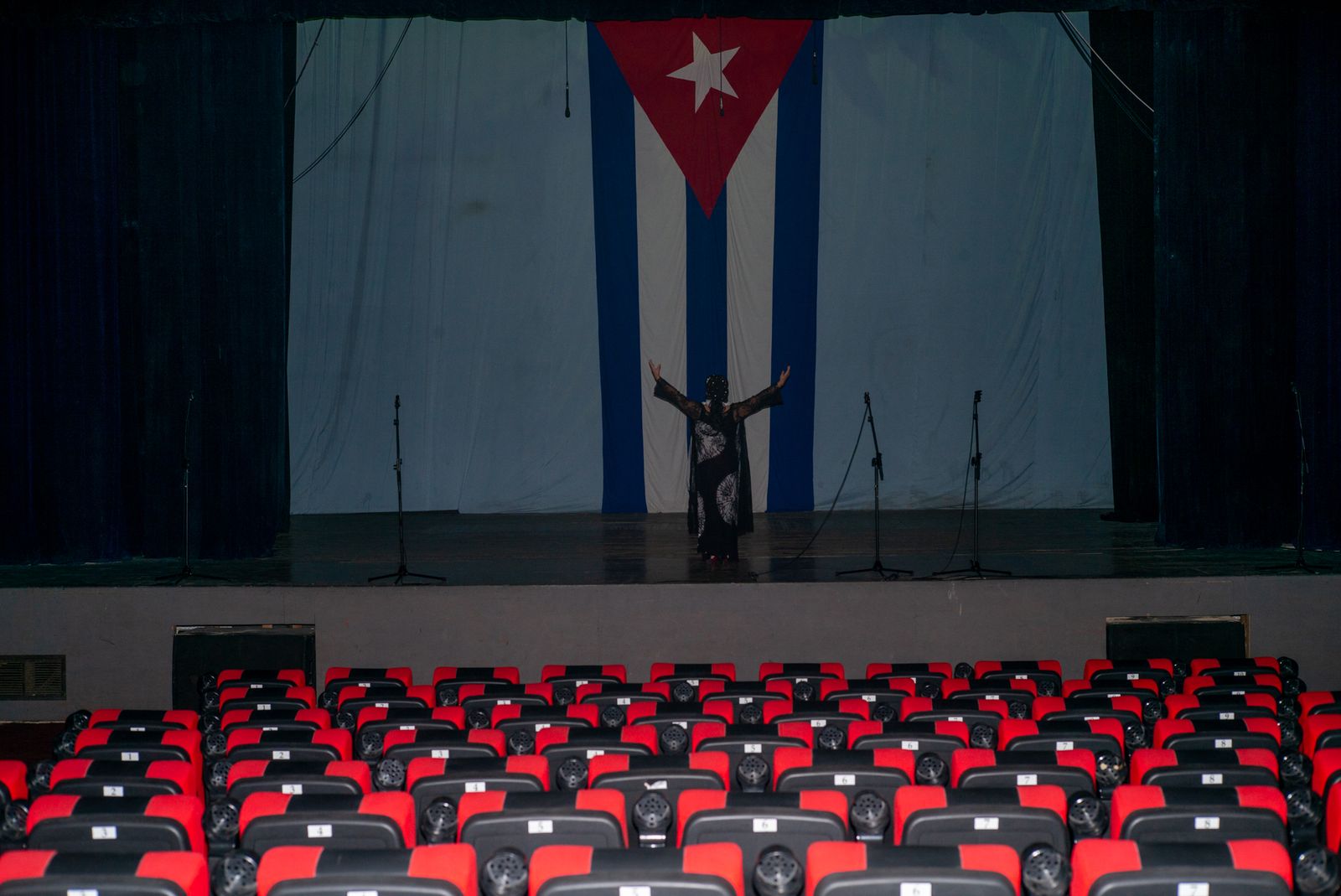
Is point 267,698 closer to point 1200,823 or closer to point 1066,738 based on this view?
point 1066,738

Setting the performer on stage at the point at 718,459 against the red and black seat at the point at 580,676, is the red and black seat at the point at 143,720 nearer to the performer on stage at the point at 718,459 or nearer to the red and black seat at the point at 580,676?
the red and black seat at the point at 580,676

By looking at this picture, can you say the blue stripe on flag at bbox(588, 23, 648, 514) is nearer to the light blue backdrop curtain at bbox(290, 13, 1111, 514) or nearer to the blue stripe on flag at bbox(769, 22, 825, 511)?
the light blue backdrop curtain at bbox(290, 13, 1111, 514)

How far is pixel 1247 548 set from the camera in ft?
37.0

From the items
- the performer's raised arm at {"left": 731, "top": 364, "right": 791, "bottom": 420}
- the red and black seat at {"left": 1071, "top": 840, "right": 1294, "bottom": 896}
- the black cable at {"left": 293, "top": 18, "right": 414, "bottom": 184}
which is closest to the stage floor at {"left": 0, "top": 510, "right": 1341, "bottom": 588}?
the performer's raised arm at {"left": 731, "top": 364, "right": 791, "bottom": 420}

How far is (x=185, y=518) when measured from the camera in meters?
10.4

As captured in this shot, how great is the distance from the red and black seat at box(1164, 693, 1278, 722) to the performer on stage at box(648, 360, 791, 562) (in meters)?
4.82

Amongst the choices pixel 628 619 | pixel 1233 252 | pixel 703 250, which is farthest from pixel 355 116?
pixel 1233 252

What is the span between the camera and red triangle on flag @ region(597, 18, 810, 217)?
14.6 meters

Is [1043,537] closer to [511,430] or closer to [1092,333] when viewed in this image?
[1092,333]

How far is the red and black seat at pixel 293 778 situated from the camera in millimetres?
4398

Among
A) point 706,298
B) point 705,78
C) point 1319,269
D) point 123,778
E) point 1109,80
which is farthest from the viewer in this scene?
point 706,298

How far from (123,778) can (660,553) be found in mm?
7116

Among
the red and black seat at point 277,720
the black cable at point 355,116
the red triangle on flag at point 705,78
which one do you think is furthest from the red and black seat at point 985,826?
the black cable at point 355,116

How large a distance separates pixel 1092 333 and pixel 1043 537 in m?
3.65
